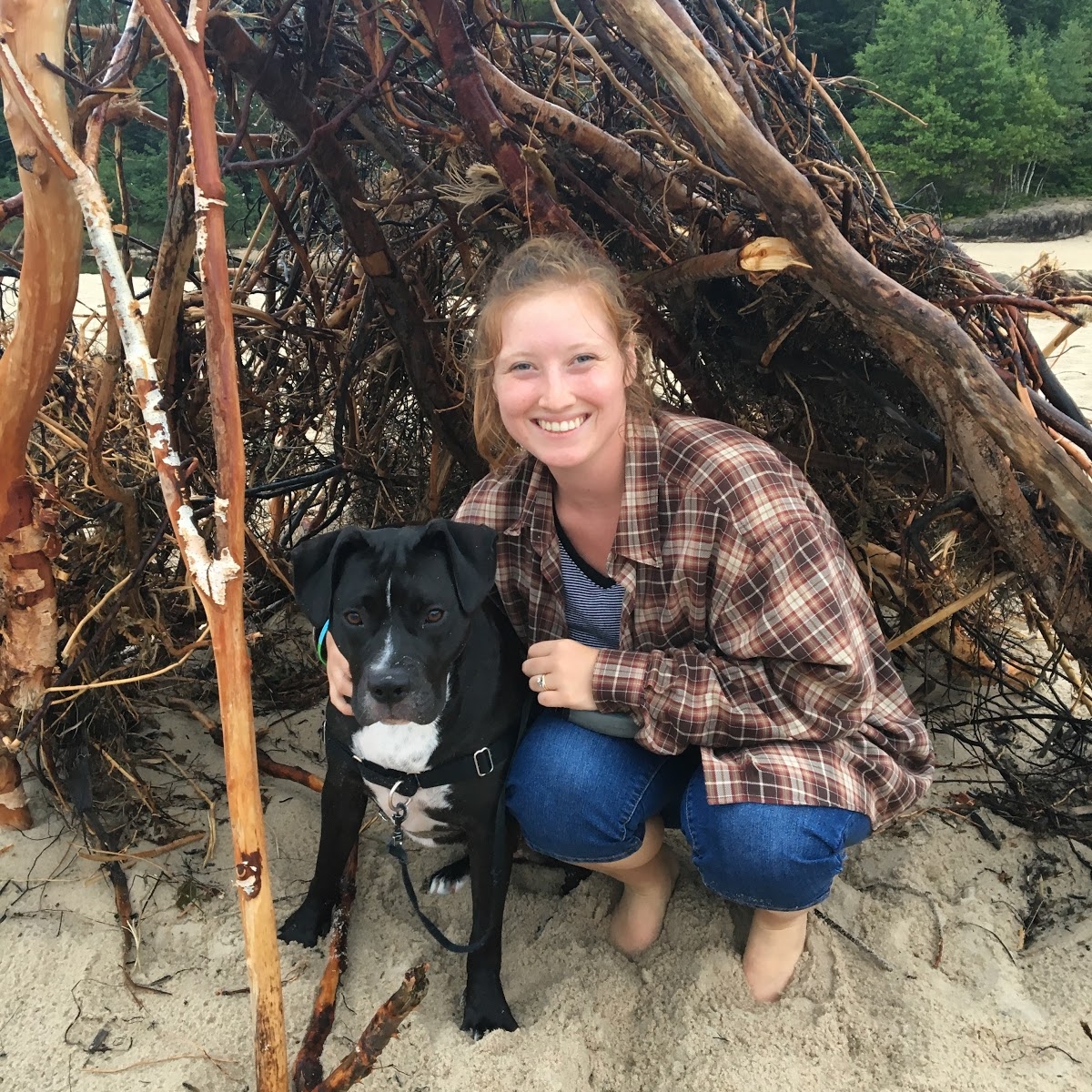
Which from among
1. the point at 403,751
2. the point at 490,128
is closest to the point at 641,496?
the point at 403,751

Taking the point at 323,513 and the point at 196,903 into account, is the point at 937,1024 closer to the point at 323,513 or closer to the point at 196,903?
the point at 196,903

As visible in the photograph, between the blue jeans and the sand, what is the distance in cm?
28

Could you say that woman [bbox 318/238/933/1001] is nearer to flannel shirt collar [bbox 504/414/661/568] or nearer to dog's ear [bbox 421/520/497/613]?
flannel shirt collar [bbox 504/414/661/568]

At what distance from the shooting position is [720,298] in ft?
8.12

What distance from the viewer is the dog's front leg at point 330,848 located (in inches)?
82.7

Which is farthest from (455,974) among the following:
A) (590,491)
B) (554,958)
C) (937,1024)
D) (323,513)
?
(323,513)

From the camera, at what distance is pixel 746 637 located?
193 cm

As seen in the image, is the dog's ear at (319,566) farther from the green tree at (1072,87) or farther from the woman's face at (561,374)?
the green tree at (1072,87)

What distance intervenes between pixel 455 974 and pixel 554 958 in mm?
258

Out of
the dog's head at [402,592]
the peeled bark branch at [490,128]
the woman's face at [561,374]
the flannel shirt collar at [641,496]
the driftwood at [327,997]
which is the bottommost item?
the driftwood at [327,997]

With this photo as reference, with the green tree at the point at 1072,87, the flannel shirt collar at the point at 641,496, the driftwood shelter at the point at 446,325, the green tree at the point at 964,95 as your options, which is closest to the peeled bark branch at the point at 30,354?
the driftwood shelter at the point at 446,325

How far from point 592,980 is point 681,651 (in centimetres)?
87

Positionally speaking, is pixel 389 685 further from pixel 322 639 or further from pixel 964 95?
pixel 964 95

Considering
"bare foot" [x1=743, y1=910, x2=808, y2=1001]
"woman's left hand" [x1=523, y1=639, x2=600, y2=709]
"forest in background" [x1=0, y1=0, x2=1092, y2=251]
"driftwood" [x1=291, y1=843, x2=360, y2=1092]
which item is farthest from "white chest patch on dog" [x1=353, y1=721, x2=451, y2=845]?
"forest in background" [x1=0, y1=0, x2=1092, y2=251]
